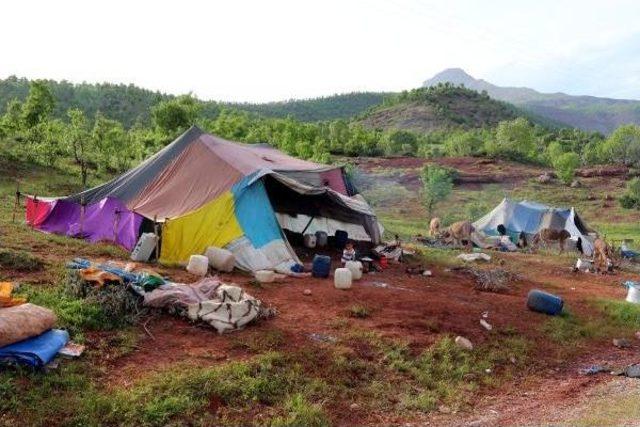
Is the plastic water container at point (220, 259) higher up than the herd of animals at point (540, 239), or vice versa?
the plastic water container at point (220, 259)

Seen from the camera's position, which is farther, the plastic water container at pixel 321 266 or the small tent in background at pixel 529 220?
the small tent in background at pixel 529 220

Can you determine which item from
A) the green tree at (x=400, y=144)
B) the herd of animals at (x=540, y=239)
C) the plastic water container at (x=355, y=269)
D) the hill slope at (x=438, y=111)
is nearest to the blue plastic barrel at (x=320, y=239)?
the plastic water container at (x=355, y=269)

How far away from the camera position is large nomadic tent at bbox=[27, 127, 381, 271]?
1162 centimetres

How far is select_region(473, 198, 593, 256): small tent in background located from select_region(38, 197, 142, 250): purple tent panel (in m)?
15.0

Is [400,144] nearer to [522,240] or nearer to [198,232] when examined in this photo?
[522,240]

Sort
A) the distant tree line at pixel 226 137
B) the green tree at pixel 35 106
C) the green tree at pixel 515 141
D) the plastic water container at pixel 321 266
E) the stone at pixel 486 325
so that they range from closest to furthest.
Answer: the stone at pixel 486 325 → the plastic water container at pixel 321 266 → the distant tree line at pixel 226 137 → the green tree at pixel 35 106 → the green tree at pixel 515 141

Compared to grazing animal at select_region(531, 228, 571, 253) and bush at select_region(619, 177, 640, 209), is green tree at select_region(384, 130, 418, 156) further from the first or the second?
grazing animal at select_region(531, 228, 571, 253)

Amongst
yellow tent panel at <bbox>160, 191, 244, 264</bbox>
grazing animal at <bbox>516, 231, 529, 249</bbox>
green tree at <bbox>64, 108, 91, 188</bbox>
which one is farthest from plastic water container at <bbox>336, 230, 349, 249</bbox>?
green tree at <bbox>64, 108, 91, 188</bbox>

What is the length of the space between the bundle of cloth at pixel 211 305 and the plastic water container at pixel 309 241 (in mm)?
6981

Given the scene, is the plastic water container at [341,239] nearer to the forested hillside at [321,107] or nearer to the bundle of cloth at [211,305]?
the bundle of cloth at [211,305]

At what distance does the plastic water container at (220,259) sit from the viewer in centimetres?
1094

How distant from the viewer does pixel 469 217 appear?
30250mm

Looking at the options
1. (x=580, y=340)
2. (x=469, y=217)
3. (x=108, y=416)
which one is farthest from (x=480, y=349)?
(x=469, y=217)

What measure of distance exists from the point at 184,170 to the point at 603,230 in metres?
25.9
